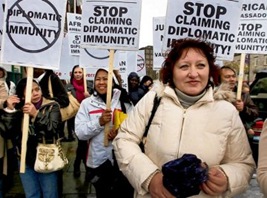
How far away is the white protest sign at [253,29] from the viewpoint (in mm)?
4996

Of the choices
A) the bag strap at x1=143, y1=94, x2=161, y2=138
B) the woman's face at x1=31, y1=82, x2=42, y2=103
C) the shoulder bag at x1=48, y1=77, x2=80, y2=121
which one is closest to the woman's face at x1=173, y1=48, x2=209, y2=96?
the bag strap at x1=143, y1=94, x2=161, y2=138

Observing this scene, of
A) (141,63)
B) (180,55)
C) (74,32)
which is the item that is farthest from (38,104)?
(141,63)

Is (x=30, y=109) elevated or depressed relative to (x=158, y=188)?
elevated

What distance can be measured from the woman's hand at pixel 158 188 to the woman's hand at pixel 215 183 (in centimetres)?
22

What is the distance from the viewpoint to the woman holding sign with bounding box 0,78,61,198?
363 centimetres

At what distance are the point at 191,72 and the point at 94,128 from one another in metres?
1.72

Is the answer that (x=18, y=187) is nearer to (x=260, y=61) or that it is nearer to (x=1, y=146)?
(x=1, y=146)

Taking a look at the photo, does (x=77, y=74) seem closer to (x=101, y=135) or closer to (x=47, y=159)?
(x=101, y=135)

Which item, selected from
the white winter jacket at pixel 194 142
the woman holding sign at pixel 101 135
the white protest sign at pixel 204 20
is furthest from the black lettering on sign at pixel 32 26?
the white winter jacket at pixel 194 142

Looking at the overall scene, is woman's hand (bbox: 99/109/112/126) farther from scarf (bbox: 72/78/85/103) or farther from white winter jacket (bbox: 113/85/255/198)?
scarf (bbox: 72/78/85/103)

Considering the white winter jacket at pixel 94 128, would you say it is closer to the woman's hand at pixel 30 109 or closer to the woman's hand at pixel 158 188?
the woman's hand at pixel 30 109

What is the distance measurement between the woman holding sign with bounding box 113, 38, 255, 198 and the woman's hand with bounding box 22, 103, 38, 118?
4.34 feet

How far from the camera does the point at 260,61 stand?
47625mm

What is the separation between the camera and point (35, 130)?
144 inches
